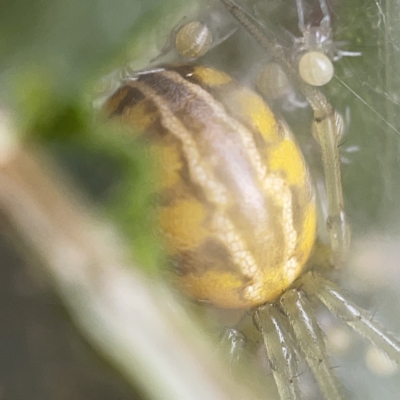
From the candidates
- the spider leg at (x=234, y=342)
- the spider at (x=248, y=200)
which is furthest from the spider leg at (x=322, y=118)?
the spider leg at (x=234, y=342)

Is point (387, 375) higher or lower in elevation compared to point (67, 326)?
lower

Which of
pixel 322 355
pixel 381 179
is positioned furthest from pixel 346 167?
pixel 322 355

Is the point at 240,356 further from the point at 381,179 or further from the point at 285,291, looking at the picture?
the point at 381,179

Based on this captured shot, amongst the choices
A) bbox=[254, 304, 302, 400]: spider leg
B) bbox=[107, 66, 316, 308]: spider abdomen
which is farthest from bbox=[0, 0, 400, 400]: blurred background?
bbox=[254, 304, 302, 400]: spider leg

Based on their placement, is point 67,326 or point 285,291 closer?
point 67,326

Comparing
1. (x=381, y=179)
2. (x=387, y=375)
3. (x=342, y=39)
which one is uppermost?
(x=342, y=39)

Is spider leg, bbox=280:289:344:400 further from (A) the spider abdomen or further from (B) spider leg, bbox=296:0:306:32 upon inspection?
(B) spider leg, bbox=296:0:306:32
